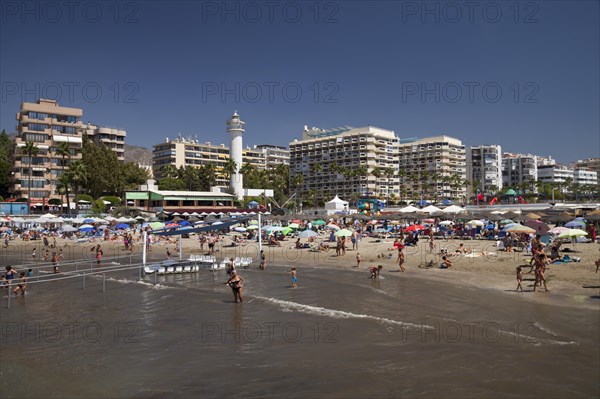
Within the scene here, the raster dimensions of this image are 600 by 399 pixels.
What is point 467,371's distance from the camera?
10.0m

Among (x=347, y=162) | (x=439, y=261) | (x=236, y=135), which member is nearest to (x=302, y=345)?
(x=439, y=261)

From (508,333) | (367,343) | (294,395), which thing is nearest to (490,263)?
(508,333)

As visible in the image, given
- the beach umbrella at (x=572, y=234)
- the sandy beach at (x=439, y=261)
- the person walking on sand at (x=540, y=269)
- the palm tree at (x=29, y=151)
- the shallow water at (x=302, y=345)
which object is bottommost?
the shallow water at (x=302, y=345)

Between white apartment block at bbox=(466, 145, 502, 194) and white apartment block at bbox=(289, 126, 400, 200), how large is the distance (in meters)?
30.0

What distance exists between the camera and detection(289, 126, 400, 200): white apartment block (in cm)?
11550

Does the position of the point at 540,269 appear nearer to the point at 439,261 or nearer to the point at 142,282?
the point at 439,261

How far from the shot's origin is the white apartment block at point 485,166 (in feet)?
451

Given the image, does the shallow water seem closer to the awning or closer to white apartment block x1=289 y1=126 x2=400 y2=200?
the awning

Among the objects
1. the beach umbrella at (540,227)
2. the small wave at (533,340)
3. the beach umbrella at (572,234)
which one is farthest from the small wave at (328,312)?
the beach umbrella at (540,227)

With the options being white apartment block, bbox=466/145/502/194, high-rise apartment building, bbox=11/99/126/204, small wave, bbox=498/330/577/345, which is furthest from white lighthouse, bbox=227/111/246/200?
small wave, bbox=498/330/577/345

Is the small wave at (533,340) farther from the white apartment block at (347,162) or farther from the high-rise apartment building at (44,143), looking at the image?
the white apartment block at (347,162)

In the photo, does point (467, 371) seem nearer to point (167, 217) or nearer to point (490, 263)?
point (490, 263)

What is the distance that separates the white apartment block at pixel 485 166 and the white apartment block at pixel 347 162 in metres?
30.0

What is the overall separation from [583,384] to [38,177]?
8005 centimetres
